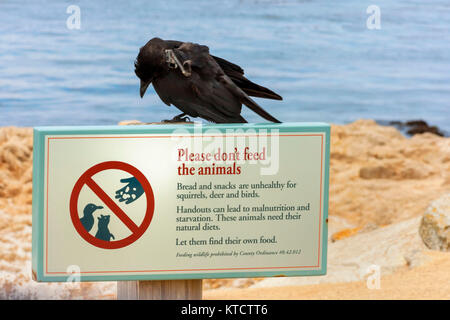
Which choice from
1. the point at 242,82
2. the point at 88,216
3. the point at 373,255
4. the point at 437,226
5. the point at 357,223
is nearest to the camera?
the point at 88,216

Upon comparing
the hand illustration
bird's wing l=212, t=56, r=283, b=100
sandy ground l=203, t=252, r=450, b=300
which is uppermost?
bird's wing l=212, t=56, r=283, b=100

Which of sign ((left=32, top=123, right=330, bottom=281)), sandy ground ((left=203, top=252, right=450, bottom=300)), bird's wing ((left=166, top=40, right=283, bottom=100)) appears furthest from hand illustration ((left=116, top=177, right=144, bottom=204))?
sandy ground ((left=203, top=252, right=450, bottom=300))

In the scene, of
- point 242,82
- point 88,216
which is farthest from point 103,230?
point 242,82

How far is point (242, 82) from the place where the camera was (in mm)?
3400

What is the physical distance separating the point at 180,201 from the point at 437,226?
2430 mm

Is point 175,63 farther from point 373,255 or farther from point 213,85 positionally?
point 373,255

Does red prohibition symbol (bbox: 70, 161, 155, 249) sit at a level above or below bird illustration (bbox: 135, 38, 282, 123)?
below

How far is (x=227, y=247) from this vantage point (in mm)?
2893

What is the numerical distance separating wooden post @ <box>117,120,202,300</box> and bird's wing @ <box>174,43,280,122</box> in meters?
0.76

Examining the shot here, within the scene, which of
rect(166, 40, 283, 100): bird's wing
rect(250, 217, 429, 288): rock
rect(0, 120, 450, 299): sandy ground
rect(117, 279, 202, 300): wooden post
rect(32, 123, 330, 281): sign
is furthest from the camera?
rect(250, 217, 429, 288): rock

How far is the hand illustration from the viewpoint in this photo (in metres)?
2.83

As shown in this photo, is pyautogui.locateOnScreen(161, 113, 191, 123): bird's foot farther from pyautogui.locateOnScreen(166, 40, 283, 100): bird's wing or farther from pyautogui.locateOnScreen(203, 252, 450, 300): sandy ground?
pyautogui.locateOnScreen(203, 252, 450, 300): sandy ground

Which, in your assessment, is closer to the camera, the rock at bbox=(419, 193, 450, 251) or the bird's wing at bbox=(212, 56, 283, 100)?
the bird's wing at bbox=(212, 56, 283, 100)

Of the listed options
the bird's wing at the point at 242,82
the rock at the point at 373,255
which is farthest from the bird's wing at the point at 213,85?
the rock at the point at 373,255
